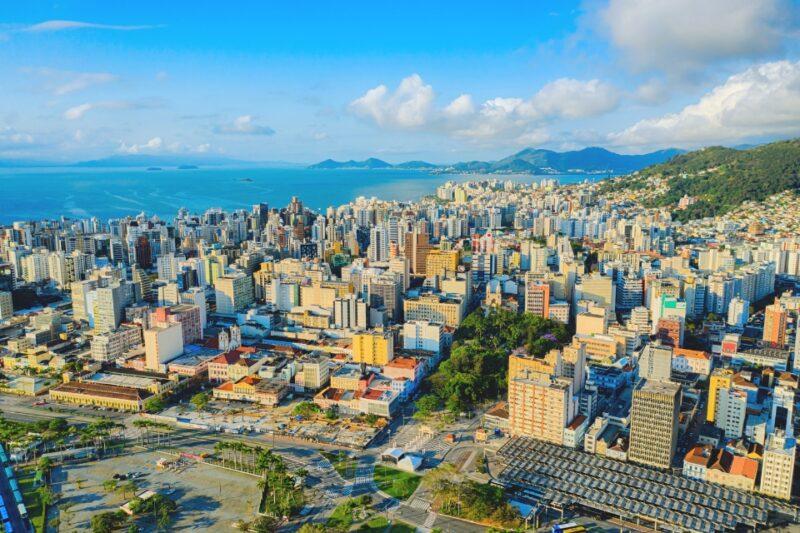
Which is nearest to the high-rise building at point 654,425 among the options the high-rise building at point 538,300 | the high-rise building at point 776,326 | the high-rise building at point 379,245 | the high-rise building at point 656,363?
the high-rise building at point 656,363

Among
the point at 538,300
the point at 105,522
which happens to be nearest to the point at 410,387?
the point at 538,300

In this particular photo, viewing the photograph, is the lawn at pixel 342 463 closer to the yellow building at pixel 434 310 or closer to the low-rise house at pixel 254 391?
the low-rise house at pixel 254 391

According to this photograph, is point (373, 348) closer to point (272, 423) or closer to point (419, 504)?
point (272, 423)

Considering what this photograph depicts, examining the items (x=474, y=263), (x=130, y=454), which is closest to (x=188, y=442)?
(x=130, y=454)

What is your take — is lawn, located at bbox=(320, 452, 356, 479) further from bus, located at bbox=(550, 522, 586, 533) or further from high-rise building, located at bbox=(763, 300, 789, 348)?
high-rise building, located at bbox=(763, 300, 789, 348)

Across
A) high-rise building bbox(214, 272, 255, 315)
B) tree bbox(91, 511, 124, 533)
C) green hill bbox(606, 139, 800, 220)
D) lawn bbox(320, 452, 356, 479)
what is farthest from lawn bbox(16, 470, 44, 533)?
green hill bbox(606, 139, 800, 220)

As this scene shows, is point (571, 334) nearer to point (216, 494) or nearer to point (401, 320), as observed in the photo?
point (401, 320)

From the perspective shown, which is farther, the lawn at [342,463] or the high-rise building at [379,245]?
the high-rise building at [379,245]
